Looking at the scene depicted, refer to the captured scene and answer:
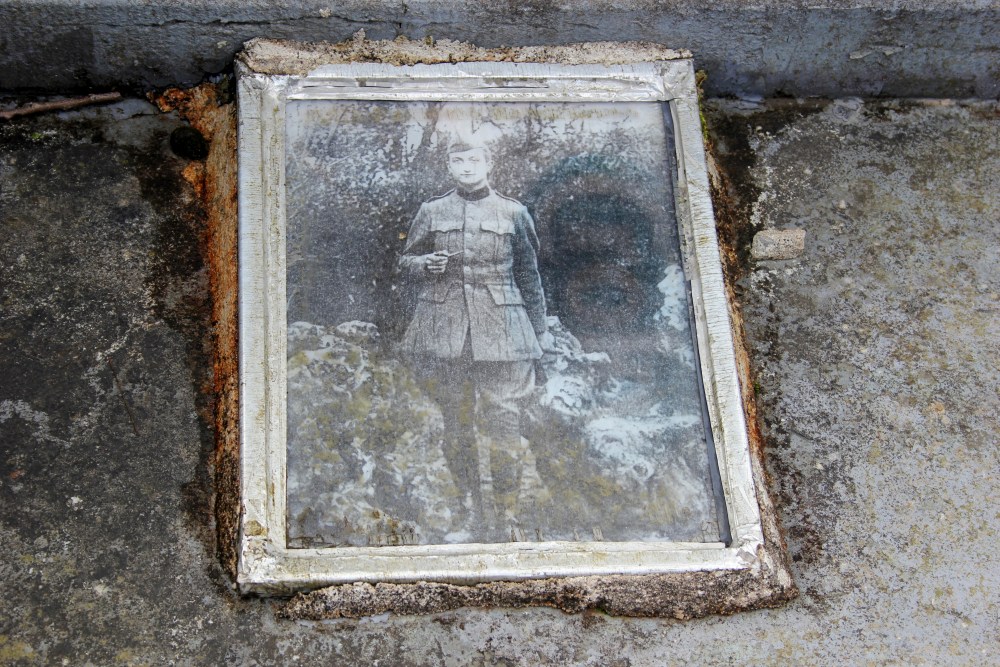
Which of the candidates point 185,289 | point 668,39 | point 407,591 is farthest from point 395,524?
point 668,39

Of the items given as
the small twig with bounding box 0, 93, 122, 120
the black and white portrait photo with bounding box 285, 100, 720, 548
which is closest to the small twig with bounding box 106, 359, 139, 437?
the black and white portrait photo with bounding box 285, 100, 720, 548

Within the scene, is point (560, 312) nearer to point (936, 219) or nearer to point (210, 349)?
point (210, 349)

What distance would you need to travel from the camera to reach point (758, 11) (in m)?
2.22

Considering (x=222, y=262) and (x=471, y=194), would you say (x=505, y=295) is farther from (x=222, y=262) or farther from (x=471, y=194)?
(x=222, y=262)

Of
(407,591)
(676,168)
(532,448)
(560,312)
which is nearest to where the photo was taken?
(407,591)

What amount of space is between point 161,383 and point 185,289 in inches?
9.2

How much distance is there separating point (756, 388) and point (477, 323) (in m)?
0.65

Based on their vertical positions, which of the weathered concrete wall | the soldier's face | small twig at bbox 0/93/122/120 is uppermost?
the weathered concrete wall

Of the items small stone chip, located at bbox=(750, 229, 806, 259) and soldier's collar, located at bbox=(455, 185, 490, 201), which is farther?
small stone chip, located at bbox=(750, 229, 806, 259)

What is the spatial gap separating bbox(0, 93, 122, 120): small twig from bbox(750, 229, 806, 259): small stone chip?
1.59 metres

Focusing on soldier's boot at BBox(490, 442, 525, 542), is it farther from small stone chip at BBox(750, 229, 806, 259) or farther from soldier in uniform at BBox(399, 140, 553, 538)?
small stone chip at BBox(750, 229, 806, 259)

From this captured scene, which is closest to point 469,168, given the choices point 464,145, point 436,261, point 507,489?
point 464,145

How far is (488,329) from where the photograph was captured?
2.00 metres

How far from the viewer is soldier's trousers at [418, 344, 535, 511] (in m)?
1.87
